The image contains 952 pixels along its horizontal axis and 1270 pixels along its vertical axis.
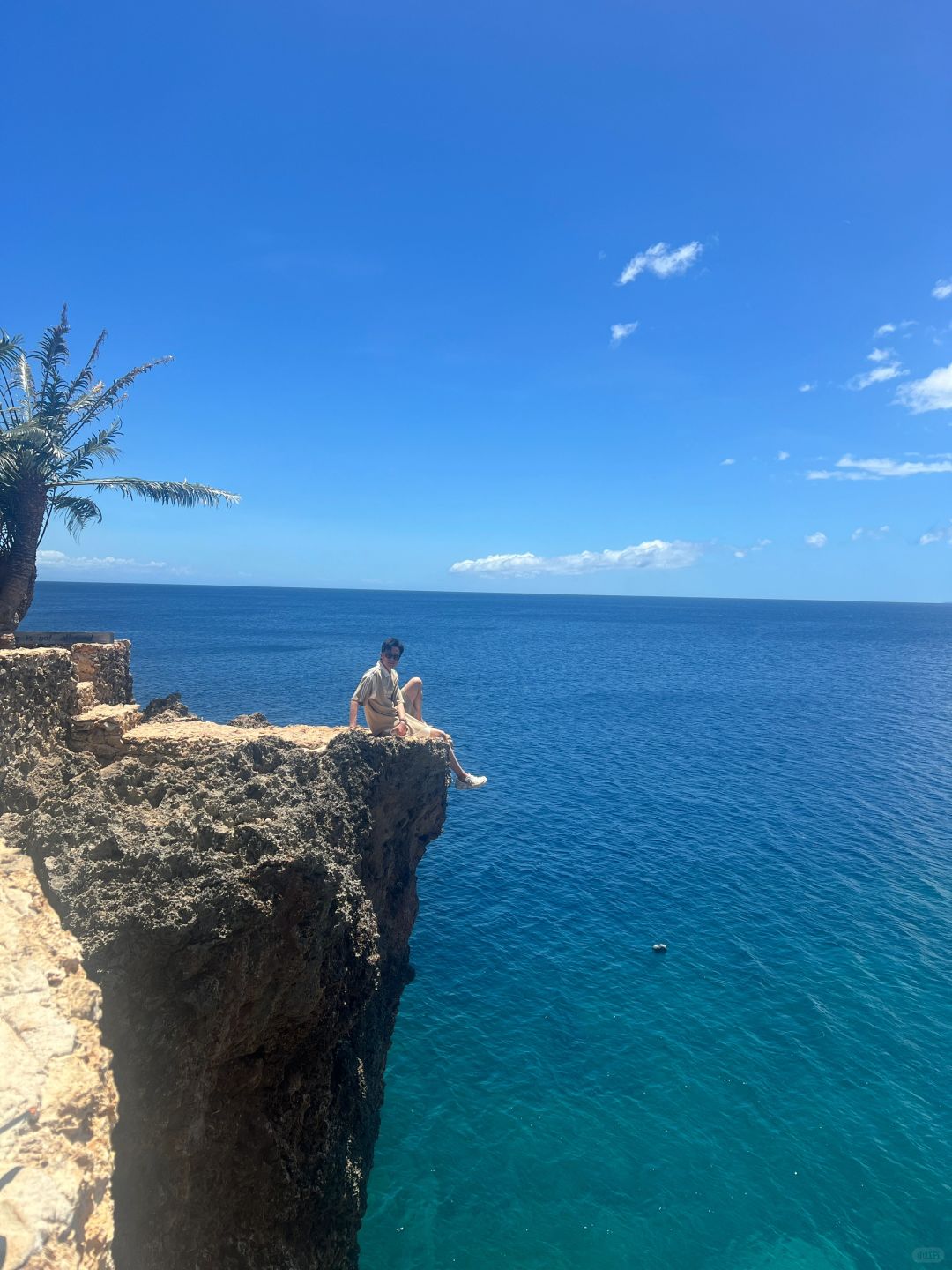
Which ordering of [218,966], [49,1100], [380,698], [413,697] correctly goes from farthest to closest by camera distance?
[413,697] < [380,698] < [218,966] < [49,1100]

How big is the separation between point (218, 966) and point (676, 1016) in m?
18.8

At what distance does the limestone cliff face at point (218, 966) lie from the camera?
948cm

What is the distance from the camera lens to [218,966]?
10211 mm

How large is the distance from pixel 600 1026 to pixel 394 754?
13091 mm

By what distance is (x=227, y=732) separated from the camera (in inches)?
569

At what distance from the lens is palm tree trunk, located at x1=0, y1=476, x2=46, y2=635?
721 inches

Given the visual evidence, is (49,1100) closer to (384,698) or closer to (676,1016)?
(384,698)

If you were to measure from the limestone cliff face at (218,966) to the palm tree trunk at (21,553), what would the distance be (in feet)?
22.9

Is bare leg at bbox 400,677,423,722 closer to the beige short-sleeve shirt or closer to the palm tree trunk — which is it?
the beige short-sleeve shirt

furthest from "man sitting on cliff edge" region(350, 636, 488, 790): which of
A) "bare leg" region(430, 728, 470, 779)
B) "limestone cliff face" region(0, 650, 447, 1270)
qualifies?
"limestone cliff face" region(0, 650, 447, 1270)

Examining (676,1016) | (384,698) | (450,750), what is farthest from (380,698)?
(676,1016)

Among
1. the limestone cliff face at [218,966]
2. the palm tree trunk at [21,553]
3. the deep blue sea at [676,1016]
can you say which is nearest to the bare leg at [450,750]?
the limestone cliff face at [218,966]

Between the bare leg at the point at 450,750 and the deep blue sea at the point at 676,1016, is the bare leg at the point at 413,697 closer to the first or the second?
the bare leg at the point at 450,750

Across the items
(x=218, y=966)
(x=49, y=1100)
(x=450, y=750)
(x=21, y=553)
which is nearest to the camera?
(x=49, y=1100)
